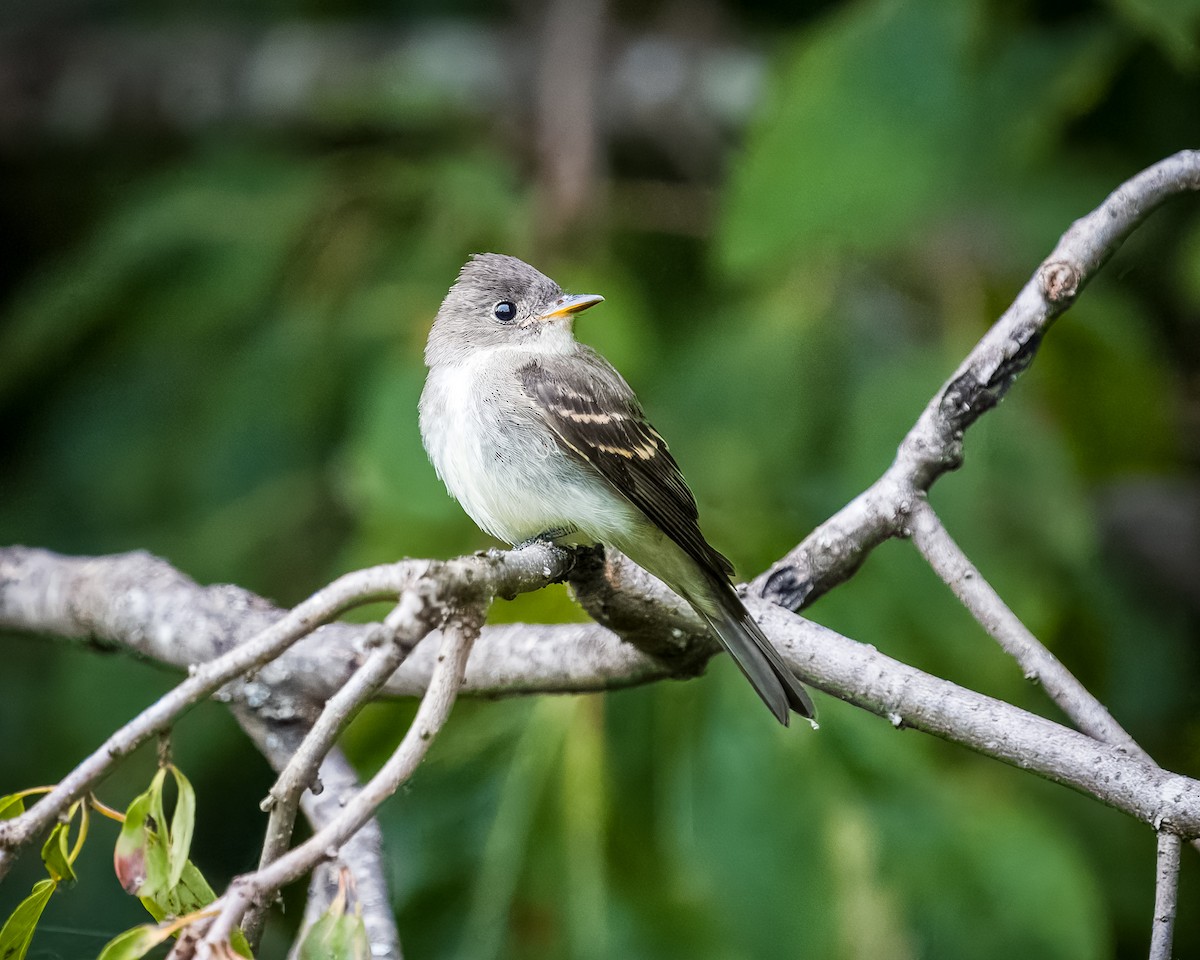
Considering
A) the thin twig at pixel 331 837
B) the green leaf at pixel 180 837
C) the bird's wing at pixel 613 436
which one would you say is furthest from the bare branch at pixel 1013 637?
the green leaf at pixel 180 837

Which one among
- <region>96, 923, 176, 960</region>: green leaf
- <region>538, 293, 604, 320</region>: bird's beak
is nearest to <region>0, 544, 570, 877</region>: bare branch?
<region>96, 923, 176, 960</region>: green leaf

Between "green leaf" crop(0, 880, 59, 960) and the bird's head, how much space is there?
161 cm

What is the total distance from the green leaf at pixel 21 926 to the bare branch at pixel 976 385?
1196 mm

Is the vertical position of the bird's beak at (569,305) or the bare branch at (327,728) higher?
the bird's beak at (569,305)

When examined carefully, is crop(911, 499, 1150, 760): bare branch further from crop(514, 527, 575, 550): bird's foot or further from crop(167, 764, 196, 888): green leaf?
crop(167, 764, 196, 888): green leaf

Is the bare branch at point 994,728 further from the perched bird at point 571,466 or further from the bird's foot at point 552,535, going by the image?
the bird's foot at point 552,535

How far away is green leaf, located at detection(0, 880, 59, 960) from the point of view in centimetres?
141

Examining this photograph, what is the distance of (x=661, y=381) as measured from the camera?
351cm

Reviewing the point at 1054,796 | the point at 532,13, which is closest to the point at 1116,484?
the point at 1054,796

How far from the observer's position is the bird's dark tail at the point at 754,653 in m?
2.11

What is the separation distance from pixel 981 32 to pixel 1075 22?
0.47 metres

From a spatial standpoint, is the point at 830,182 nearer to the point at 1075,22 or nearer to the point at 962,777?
the point at 1075,22

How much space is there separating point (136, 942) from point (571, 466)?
139cm

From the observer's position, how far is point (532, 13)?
16.2ft
